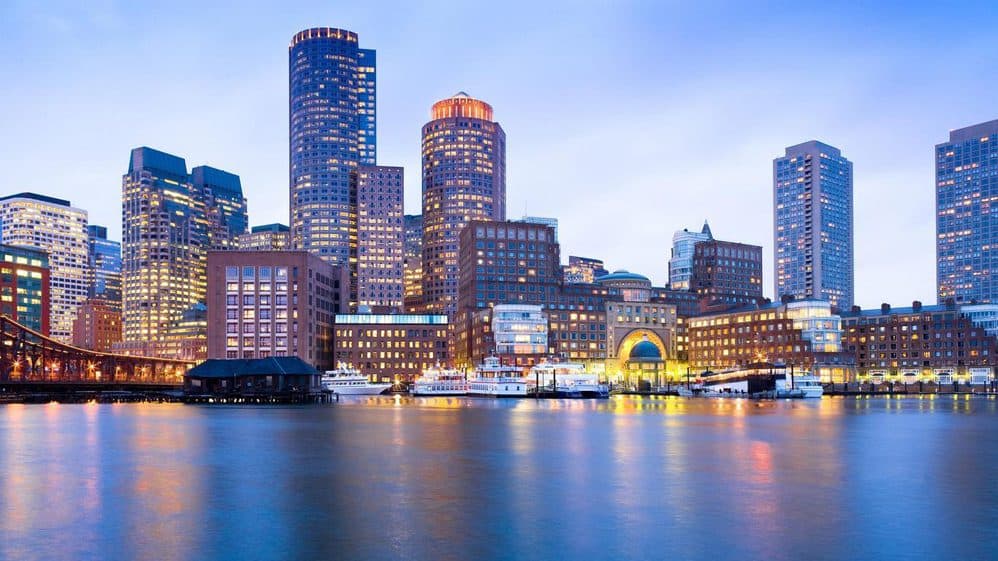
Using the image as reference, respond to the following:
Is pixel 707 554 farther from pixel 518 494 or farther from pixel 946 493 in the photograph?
pixel 946 493

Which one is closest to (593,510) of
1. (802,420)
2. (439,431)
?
(439,431)

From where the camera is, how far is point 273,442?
7162cm

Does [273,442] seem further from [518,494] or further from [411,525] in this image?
[411,525]

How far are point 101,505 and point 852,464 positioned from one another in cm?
4043

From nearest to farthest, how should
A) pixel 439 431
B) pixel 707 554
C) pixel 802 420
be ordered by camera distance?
pixel 707 554 < pixel 439 431 < pixel 802 420

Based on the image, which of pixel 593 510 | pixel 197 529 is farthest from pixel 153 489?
pixel 593 510

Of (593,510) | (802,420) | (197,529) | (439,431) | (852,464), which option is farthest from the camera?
(802,420)

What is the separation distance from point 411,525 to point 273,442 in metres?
40.2

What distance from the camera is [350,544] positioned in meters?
31.0

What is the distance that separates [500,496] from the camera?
136ft

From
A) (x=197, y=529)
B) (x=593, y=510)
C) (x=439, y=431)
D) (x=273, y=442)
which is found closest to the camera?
(x=197, y=529)

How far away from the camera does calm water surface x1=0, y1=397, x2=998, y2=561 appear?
30922 millimetres

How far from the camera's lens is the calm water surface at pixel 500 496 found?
3092cm

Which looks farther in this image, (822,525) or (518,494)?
(518,494)
